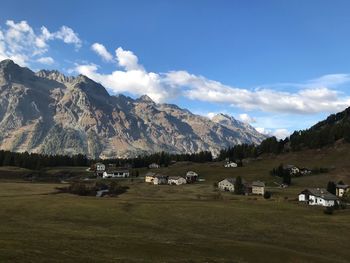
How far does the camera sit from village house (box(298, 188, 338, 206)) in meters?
124

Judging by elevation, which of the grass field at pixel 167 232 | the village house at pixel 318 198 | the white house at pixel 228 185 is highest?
the white house at pixel 228 185

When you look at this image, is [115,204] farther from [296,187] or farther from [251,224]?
[296,187]

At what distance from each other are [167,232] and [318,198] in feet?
232

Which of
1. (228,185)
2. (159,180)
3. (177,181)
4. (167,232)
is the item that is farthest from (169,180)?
(167,232)

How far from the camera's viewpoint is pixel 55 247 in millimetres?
44812

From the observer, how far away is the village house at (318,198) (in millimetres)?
124188

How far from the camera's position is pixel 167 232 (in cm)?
6919

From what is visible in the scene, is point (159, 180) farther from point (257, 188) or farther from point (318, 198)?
point (318, 198)

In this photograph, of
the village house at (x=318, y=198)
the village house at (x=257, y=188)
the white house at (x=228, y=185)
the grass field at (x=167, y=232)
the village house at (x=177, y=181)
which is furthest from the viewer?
the village house at (x=177, y=181)

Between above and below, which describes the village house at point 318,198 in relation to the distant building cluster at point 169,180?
below

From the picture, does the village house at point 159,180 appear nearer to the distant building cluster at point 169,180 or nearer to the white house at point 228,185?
the distant building cluster at point 169,180

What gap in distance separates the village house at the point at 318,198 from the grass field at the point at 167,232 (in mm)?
9879

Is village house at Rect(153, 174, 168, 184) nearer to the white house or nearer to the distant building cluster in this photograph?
the distant building cluster

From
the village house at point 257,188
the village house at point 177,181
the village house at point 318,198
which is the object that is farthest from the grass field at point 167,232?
the village house at point 177,181
